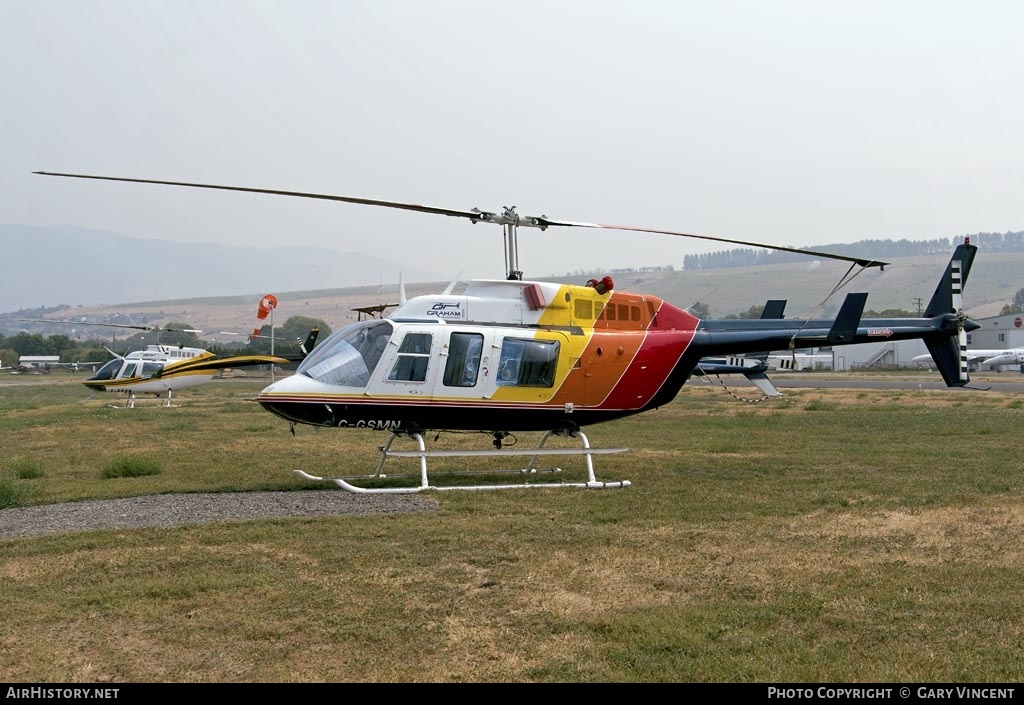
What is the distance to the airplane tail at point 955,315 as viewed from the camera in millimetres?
14367

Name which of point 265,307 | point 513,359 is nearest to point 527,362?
point 513,359

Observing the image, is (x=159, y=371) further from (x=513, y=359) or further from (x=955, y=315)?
(x=955, y=315)

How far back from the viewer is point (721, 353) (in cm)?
1398

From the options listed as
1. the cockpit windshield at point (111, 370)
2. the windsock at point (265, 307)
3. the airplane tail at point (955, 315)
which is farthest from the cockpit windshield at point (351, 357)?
the cockpit windshield at point (111, 370)

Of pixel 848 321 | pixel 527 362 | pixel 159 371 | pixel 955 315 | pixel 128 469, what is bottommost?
pixel 159 371

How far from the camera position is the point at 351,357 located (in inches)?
486

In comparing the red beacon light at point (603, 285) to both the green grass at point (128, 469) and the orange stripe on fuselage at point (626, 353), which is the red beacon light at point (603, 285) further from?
the green grass at point (128, 469)

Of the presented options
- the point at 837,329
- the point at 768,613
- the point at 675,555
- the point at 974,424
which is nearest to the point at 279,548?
the point at 675,555

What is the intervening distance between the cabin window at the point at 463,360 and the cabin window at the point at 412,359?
31 cm

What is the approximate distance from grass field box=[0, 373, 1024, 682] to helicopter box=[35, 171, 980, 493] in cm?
127

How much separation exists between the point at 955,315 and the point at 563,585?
10.1 m

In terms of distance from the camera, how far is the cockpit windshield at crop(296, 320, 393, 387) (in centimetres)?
1222

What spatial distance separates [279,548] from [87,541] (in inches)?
74.3
